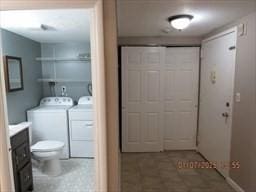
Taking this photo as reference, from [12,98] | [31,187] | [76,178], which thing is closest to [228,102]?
[76,178]

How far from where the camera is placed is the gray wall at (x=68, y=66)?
3.81 m

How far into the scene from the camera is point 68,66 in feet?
12.6

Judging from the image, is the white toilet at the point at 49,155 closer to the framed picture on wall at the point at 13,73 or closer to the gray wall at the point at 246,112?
the framed picture on wall at the point at 13,73

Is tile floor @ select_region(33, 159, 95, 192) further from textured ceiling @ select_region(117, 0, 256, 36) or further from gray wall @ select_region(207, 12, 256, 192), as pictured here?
textured ceiling @ select_region(117, 0, 256, 36)

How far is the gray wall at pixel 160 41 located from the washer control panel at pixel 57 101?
1440 mm

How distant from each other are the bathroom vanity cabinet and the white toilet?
0.33 m

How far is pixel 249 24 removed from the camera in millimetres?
2207

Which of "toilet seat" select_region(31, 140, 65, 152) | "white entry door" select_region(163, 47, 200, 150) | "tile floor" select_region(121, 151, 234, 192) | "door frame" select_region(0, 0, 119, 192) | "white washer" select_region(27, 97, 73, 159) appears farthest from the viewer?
"white entry door" select_region(163, 47, 200, 150)

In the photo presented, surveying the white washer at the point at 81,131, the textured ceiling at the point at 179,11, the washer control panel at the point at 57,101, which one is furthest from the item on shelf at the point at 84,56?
the textured ceiling at the point at 179,11

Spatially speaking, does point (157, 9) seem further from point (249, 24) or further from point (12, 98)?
point (12, 98)

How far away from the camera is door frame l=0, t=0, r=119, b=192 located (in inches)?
53.1

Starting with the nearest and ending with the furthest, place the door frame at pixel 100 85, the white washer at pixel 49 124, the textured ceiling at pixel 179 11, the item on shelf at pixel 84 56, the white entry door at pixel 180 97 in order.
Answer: the door frame at pixel 100 85
the textured ceiling at pixel 179 11
the white washer at pixel 49 124
the white entry door at pixel 180 97
the item on shelf at pixel 84 56

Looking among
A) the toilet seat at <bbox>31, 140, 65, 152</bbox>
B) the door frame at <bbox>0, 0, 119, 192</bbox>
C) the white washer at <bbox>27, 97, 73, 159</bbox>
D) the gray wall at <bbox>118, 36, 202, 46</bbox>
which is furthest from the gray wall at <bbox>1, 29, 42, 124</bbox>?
the gray wall at <bbox>118, 36, 202, 46</bbox>

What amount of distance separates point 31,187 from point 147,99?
2.20 metres
